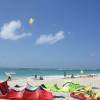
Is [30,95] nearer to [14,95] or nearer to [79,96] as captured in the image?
[14,95]

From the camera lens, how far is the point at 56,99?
20469mm

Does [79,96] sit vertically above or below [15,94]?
below

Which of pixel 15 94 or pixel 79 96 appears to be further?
pixel 79 96

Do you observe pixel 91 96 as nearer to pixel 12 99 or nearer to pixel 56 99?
pixel 56 99

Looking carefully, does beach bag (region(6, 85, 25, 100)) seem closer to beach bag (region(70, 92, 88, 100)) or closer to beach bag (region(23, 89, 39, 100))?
beach bag (region(23, 89, 39, 100))

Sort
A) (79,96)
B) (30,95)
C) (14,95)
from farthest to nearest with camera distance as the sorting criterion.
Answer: (79,96) < (14,95) < (30,95)

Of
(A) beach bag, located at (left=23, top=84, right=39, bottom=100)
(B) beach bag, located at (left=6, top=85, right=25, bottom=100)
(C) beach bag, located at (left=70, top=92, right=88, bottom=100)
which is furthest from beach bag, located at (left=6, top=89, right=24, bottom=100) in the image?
(C) beach bag, located at (left=70, top=92, right=88, bottom=100)

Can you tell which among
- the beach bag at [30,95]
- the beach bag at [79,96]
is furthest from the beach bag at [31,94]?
the beach bag at [79,96]

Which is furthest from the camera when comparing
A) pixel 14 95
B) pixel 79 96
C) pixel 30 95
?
pixel 79 96

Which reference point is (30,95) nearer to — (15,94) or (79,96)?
(15,94)

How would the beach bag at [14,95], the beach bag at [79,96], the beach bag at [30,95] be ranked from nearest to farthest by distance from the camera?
the beach bag at [30,95] → the beach bag at [14,95] → the beach bag at [79,96]

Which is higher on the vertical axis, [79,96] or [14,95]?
[14,95]

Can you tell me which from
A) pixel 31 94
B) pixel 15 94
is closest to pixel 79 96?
pixel 31 94

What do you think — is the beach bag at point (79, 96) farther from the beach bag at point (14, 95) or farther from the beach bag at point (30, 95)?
the beach bag at point (14, 95)
